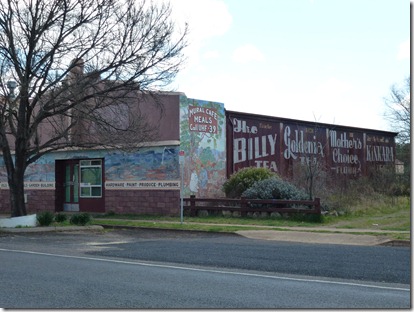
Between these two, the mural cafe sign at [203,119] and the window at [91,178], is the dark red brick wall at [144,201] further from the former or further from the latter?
the mural cafe sign at [203,119]

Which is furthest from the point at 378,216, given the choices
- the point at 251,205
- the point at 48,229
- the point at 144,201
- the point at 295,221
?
the point at 48,229

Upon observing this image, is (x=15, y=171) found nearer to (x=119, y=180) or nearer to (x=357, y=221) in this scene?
(x=119, y=180)

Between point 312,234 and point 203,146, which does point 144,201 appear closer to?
point 203,146

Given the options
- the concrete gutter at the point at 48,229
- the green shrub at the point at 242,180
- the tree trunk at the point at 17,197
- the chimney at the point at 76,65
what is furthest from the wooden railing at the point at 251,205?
the chimney at the point at 76,65

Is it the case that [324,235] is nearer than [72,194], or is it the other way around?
[324,235]

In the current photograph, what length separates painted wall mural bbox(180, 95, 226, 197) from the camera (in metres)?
26.6

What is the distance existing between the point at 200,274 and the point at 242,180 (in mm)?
15652

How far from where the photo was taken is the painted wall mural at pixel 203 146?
87.2 ft

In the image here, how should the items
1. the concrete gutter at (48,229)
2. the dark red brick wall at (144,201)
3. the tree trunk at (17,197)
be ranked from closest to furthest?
the concrete gutter at (48,229) → the tree trunk at (17,197) → the dark red brick wall at (144,201)

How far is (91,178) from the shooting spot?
30219 mm

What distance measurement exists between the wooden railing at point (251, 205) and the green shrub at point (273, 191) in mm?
554

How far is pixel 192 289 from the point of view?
9367mm

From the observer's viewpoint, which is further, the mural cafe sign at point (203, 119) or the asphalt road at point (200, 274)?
the mural cafe sign at point (203, 119)

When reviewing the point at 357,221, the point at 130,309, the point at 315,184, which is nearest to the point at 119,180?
the point at 315,184
